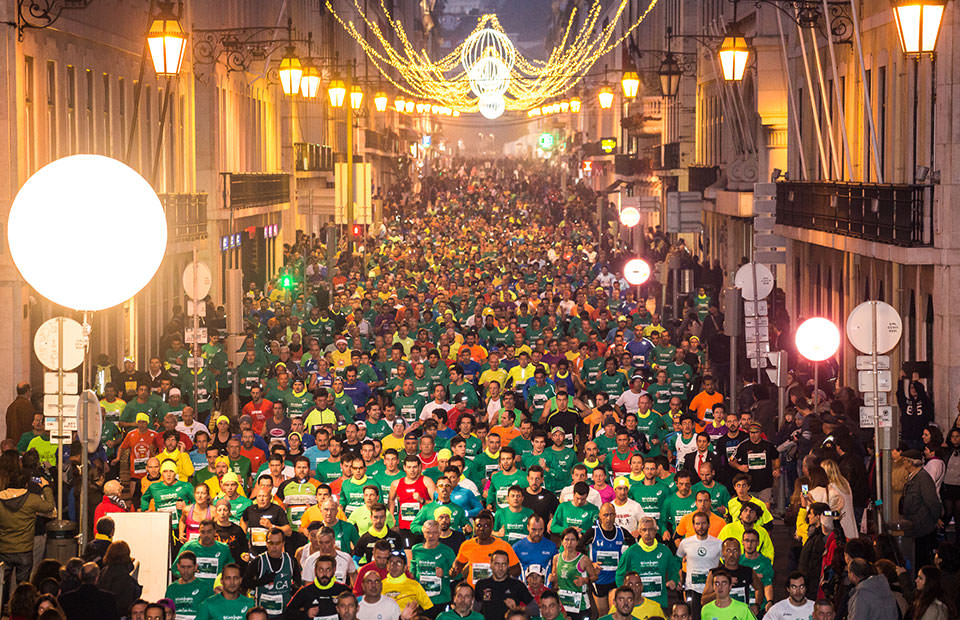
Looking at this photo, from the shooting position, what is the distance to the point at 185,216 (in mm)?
33844

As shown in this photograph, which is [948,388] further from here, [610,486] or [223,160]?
[223,160]

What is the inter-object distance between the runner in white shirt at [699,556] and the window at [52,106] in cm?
1563

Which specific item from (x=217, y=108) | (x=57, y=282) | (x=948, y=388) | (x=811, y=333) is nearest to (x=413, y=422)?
(x=811, y=333)

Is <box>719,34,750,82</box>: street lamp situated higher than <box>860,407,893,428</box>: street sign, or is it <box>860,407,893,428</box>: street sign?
<box>719,34,750,82</box>: street lamp

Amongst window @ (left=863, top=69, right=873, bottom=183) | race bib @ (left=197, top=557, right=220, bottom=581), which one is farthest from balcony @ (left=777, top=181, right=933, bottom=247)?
race bib @ (left=197, top=557, right=220, bottom=581)

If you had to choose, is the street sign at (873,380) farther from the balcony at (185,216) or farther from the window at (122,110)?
the window at (122,110)

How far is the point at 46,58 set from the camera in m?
27.0

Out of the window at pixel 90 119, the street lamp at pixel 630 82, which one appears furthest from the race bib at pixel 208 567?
the street lamp at pixel 630 82

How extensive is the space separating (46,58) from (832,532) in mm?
16371

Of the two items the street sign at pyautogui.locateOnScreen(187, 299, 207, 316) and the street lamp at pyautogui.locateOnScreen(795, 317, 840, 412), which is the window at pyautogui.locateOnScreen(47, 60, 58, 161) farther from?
the street lamp at pyautogui.locateOnScreen(795, 317, 840, 412)

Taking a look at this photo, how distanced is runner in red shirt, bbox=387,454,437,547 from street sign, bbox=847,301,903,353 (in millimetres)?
4126

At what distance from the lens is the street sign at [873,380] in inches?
605

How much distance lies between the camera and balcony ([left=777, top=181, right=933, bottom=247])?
22.2m

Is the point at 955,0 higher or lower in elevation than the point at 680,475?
higher
